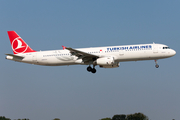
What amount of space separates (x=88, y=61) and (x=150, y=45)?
1097 centimetres

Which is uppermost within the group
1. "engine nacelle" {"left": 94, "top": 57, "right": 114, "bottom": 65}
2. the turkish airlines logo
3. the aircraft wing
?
the turkish airlines logo

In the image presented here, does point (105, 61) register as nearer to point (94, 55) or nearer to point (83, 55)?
point (94, 55)

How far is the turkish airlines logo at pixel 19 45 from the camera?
→ 53.7 m

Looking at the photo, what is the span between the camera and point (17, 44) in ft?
179

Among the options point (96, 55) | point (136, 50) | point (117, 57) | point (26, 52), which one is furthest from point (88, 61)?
point (26, 52)

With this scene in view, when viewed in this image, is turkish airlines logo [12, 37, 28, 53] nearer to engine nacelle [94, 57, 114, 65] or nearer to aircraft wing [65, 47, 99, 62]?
aircraft wing [65, 47, 99, 62]

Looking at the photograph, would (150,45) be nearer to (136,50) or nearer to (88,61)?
(136,50)

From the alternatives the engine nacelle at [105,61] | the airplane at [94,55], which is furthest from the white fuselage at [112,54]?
the engine nacelle at [105,61]

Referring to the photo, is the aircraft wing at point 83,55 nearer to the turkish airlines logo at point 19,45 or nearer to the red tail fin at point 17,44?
the red tail fin at point 17,44

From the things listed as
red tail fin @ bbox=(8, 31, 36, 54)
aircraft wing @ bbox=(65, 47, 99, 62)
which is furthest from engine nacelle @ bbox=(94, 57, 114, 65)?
red tail fin @ bbox=(8, 31, 36, 54)

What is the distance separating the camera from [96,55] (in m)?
48.4

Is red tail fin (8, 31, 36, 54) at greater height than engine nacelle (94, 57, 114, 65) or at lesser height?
greater

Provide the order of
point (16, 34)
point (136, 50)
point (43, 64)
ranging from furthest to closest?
point (16, 34) < point (43, 64) < point (136, 50)

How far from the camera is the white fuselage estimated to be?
47.0m
